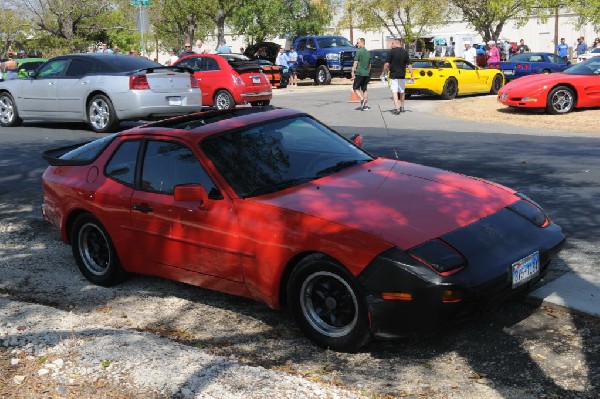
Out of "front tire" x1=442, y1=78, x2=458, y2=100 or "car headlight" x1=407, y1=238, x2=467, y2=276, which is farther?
"front tire" x1=442, y1=78, x2=458, y2=100

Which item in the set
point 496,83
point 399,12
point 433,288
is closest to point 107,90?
point 433,288

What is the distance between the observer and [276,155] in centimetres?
566

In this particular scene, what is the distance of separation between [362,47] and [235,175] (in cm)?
1614

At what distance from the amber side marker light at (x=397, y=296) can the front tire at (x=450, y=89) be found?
19.7 meters

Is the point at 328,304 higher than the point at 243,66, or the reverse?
the point at 243,66

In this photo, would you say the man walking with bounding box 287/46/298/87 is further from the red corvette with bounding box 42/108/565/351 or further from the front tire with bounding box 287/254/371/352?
the front tire with bounding box 287/254/371/352

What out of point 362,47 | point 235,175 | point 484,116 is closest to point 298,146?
point 235,175

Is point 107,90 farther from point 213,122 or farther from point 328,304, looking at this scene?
point 328,304

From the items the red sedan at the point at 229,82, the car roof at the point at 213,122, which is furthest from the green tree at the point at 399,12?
the car roof at the point at 213,122

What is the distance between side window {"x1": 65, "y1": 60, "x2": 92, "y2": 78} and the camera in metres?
15.5

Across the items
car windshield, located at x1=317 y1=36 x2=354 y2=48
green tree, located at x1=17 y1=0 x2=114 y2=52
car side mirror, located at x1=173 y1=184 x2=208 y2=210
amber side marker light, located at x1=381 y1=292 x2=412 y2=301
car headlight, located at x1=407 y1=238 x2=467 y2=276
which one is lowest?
amber side marker light, located at x1=381 y1=292 x2=412 y2=301

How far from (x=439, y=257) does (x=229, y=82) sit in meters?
16.1

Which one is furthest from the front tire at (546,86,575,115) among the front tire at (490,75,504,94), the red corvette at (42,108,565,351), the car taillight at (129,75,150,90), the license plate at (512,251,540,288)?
the license plate at (512,251,540,288)

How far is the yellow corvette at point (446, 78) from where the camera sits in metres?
23.2
